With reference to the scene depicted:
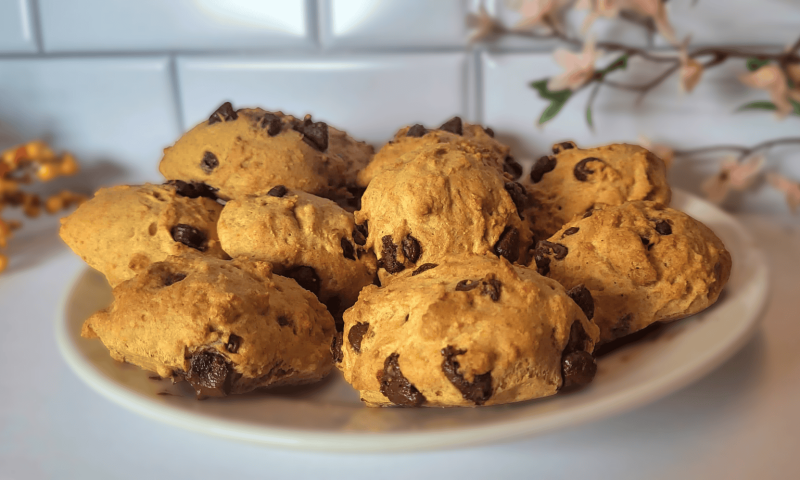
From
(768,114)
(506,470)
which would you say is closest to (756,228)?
(768,114)

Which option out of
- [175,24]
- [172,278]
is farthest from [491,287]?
[175,24]

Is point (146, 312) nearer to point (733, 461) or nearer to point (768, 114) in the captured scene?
point (733, 461)

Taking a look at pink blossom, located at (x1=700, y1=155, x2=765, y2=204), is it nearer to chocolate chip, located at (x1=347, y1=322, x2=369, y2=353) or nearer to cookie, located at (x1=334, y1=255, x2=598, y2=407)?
cookie, located at (x1=334, y1=255, x2=598, y2=407)

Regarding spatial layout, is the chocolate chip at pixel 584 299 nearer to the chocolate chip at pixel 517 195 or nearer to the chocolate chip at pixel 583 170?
the chocolate chip at pixel 517 195

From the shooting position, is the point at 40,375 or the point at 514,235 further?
the point at 40,375

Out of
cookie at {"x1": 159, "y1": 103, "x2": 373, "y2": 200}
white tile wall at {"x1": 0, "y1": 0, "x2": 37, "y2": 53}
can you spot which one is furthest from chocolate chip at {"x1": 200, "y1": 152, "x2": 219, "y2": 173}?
white tile wall at {"x1": 0, "y1": 0, "x2": 37, "y2": 53}

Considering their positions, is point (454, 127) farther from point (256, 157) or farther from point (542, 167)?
point (256, 157)
